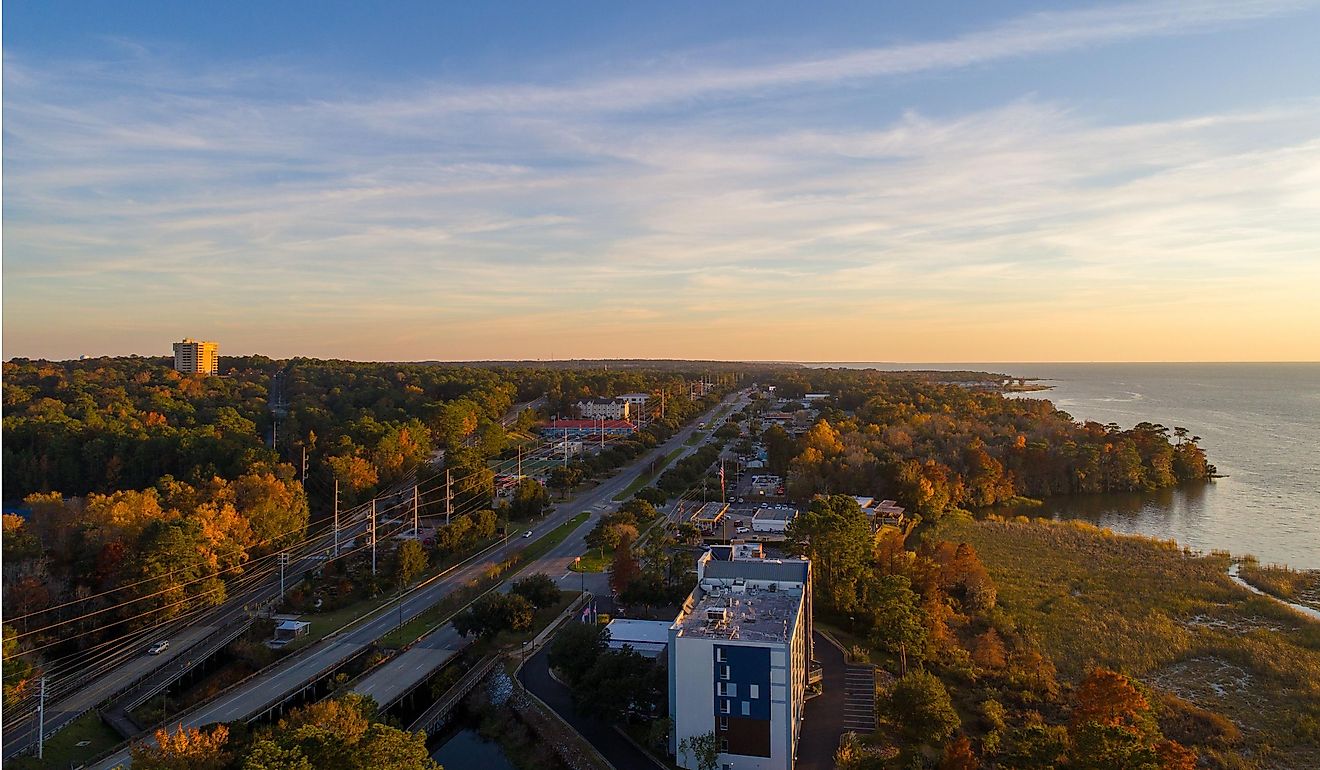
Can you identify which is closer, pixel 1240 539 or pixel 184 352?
pixel 1240 539

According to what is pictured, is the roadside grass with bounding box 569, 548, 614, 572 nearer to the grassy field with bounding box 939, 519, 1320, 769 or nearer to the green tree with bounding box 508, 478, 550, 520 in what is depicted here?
the green tree with bounding box 508, 478, 550, 520

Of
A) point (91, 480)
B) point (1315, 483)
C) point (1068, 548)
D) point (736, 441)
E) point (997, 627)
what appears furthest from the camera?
point (736, 441)

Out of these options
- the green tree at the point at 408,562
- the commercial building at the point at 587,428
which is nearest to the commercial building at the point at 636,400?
the commercial building at the point at 587,428

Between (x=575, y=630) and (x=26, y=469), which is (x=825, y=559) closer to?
(x=575, y=630)

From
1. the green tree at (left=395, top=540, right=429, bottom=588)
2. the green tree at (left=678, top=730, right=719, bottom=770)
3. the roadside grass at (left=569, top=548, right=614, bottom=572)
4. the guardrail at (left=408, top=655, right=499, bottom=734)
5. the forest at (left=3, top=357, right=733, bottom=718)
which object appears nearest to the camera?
the green tree at (left=678, top=730, right=719, bottom=770)

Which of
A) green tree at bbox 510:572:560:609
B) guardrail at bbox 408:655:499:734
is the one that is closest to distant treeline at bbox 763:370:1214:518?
green tree at bbox 510:572:560:609

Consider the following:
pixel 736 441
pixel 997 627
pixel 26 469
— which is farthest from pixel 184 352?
pixel 997 627
